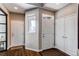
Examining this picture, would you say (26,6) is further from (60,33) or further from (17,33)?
(60,33)

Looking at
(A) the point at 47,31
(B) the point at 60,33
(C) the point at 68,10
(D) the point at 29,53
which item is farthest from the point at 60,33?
(D) the point at 29,53

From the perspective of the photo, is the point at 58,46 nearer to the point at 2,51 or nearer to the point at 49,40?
the point at 49,40

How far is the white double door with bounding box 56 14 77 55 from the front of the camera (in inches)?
64.9

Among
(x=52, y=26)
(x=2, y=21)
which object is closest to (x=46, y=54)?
(x=52, y=26)

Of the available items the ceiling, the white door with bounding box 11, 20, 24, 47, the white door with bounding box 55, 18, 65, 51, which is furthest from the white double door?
the white door with bounding box 11, 20, 24, 47

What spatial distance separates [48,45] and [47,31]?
0.29 meters

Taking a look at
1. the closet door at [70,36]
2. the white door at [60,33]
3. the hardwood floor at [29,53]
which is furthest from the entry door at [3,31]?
the closet door at [70,36]

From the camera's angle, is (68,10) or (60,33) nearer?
(68,10)

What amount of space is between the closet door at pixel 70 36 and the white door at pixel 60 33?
9 cm

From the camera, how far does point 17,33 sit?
1.81 metres

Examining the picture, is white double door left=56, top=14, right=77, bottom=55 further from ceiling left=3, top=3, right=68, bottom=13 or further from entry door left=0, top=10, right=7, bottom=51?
entry door left=0, top=10, right=7, bottom=51

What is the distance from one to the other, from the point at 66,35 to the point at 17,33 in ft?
3.24

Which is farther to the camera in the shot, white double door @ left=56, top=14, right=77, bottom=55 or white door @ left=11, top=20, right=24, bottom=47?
white door @ left=11, top=20, right=24, bottom=47

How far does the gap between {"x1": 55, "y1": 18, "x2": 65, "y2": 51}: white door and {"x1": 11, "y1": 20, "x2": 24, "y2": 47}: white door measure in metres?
0.72
